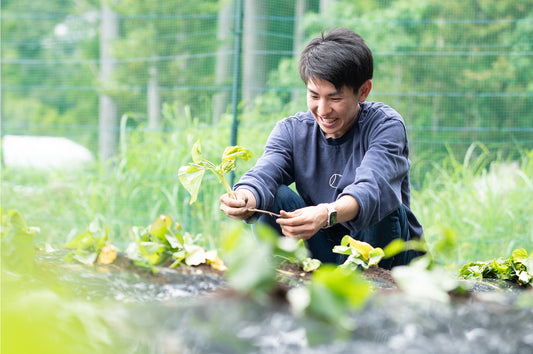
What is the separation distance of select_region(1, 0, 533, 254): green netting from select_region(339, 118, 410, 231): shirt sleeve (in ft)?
5.55

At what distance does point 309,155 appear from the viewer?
2.03 metres

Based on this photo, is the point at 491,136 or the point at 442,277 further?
the point at 491,136

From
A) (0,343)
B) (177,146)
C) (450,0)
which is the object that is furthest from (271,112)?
(0,343)

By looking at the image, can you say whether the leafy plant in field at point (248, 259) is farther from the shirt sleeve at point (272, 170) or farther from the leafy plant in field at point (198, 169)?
the shirt sleeve at point (272, 170)

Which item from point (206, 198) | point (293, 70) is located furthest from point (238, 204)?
point (293, 70)

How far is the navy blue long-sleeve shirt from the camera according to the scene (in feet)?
5.32

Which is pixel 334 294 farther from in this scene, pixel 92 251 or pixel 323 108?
pixel 323 108

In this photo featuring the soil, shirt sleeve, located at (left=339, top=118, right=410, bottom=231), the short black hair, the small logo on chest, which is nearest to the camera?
the soil

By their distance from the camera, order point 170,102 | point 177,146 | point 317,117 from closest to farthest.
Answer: point 317,117
point 177,146
point 170,102

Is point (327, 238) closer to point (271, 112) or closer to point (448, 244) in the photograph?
point (448, 244)

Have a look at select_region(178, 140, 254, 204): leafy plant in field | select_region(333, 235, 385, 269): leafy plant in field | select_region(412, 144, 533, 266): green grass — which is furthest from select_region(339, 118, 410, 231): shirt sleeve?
select_region(412, 144, 533, 266): green grass

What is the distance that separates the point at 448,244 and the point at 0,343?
55 centimetres

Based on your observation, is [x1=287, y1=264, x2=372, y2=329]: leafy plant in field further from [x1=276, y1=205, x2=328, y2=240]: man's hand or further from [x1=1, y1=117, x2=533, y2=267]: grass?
[x1=1, y1=117, x2=533, y2=267]: grass

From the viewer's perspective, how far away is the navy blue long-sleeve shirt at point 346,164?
1.62 m
